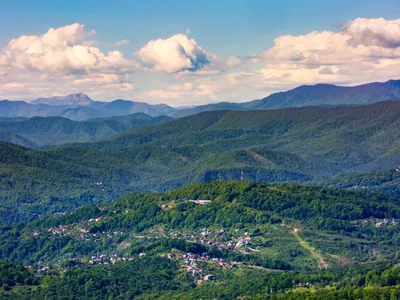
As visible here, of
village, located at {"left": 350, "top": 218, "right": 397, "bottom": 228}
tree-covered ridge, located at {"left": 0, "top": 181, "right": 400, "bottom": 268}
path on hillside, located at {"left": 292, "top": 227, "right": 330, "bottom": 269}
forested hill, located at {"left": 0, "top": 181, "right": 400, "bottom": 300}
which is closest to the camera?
forested hill, located at {"left": 0, "top": 181, "right": 400, "bottom": 300}

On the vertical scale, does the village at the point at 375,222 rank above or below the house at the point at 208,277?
above

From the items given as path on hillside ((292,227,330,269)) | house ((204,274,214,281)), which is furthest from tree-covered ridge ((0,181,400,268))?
house ((204,274,214,281))

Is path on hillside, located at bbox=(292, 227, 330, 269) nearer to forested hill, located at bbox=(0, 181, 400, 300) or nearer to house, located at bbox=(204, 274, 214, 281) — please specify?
forested hill, located at bbox=(0, 181, 400, 300)

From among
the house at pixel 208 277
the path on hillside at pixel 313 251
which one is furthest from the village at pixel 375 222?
the house at pixel 208 277

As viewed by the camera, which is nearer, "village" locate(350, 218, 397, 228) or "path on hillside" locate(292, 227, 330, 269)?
"path on hillside" locate(292, 227, 330, 269)

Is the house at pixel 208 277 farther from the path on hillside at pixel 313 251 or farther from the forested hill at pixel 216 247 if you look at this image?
the path on hillside at pixel 313 251

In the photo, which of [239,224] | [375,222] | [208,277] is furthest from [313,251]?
[375,222]

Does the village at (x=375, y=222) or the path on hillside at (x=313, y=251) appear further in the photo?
the village at (x=375, y=222)
